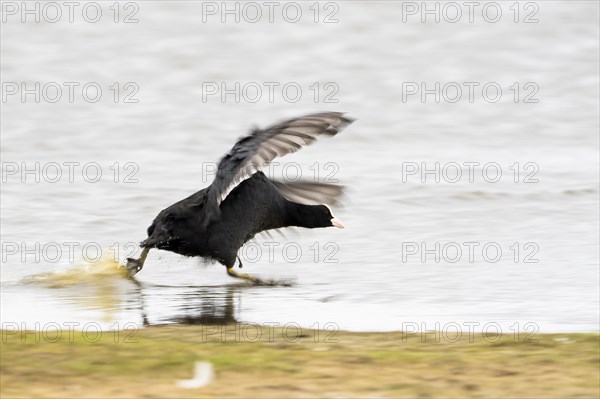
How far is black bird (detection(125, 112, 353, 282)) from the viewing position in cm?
761

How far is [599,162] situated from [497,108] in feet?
9.57

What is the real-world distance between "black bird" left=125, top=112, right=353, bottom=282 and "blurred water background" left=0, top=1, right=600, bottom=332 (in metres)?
0.38

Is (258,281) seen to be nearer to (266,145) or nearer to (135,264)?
(135,264)

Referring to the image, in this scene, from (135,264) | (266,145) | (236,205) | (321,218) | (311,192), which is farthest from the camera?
(311,192)

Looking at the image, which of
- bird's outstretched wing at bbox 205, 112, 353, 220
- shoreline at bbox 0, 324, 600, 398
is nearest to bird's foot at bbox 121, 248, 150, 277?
bird's outstretched wing at bbox 205, 112, 353, 220

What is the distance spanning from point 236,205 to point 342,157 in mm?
5580

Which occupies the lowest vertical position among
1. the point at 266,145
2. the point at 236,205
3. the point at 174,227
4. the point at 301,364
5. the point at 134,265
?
the point at 301,364

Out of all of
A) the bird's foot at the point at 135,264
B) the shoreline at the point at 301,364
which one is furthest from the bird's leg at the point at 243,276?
the shoreline at the point at 301,364

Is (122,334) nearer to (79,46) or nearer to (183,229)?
(183,229)

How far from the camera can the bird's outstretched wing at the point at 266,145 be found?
7539 millimetres

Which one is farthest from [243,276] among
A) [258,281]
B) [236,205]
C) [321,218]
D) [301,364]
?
[301,364]

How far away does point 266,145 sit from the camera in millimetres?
7695

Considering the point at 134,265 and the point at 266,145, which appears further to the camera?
the point at 134,265

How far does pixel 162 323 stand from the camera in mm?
7215
